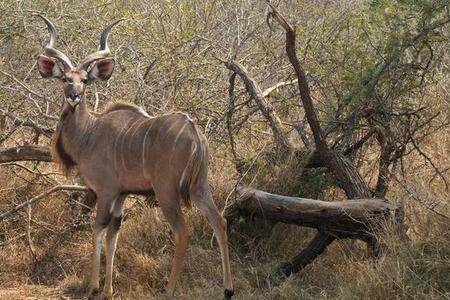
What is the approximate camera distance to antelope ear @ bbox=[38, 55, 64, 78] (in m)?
4.28

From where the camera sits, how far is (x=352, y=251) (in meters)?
4.32

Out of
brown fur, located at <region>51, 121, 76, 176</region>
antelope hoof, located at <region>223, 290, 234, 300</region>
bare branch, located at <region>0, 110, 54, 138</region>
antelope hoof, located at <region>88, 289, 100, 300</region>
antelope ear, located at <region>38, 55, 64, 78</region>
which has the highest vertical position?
antelope ear, located at <region>38, 55, 64, 78</region>

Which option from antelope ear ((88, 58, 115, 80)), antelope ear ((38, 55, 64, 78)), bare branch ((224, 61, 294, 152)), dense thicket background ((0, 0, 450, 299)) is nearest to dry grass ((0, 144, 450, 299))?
dense thicket background ((0, 0, 450, 299))

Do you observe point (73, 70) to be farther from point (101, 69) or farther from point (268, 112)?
point (268, 112)

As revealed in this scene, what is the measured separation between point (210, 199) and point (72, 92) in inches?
38.8

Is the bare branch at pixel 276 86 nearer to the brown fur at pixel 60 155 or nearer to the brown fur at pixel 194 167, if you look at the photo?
the brown fur at pixel 194 167

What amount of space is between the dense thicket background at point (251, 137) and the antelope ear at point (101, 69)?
78cm

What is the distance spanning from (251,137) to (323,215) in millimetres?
1462

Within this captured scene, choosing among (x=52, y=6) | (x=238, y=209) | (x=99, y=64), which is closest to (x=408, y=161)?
(x=238, y=209)

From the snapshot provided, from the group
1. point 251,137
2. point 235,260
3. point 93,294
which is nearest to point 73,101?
point 93,294

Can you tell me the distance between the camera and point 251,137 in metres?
5.43

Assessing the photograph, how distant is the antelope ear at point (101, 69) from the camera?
4.38m

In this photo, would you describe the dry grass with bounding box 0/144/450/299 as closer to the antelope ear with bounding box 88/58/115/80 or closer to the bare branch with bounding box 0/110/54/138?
the bare branch with bounding box 0/110/54/138

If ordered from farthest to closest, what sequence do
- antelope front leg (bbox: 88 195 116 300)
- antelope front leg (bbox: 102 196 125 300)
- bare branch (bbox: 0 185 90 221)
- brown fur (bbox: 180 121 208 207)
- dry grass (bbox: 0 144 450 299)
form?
bare branch (bbox: 0 185 90 221), antelope front leg (bbox: 102 196 125 300), antelope front leg (bbox: 88 195 116 300), brown fur (bbox: 180 121 208 207), dry grass (bbox: 0 144 450 299)
